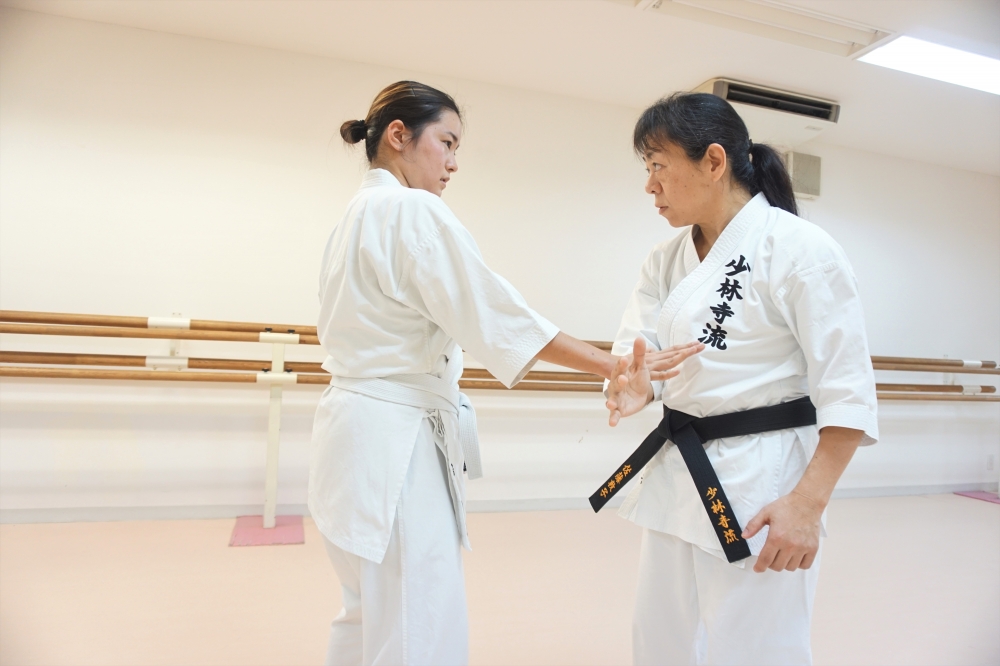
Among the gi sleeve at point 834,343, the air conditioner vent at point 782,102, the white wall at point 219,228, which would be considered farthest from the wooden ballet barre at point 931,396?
the gi sleeve at point 834,343

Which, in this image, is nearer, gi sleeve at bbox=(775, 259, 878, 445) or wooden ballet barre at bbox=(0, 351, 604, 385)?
gi sleeve at bbox=(775, 259, 878, 445)

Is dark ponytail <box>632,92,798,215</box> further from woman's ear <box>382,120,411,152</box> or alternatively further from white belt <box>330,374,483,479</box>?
white belt <box>330,374,483,479</box>

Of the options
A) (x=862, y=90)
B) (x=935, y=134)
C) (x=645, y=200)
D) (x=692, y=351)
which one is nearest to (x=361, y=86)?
(x=645, y=200)

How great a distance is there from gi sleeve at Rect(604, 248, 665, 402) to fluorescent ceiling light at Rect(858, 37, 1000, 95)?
8.62 feet

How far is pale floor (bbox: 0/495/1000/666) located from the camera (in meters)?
2.07

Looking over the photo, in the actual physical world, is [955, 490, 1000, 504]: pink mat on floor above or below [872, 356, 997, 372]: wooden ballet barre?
below

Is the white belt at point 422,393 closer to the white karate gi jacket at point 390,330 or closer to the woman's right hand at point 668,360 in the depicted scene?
the white karate gi jacket at point 390,330

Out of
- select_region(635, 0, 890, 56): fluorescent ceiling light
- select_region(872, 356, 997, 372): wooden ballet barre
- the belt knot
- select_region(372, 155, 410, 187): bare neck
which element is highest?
select_region(635, 0, 890, 56): fluorescent ceiling light

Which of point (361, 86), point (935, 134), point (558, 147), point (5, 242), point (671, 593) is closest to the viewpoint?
point (671, 593)

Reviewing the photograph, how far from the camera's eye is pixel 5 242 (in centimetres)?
320

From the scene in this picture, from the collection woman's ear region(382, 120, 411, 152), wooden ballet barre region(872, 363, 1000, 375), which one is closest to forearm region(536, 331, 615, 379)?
woman's ear region(382, 120, 411, 152)

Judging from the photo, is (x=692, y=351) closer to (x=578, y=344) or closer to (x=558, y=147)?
(x=578, y=344)

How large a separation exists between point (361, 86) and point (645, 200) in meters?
1.87

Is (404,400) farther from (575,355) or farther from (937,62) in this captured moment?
(937,62)
